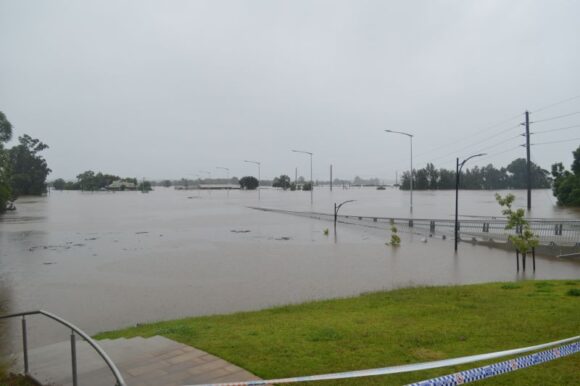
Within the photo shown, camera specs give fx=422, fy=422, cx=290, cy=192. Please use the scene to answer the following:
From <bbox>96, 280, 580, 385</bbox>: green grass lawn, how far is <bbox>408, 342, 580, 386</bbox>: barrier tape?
15 centimetres

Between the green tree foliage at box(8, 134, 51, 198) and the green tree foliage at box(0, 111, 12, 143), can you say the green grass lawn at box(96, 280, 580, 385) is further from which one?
the green tree foliage at box(8, 134, 51, 198)

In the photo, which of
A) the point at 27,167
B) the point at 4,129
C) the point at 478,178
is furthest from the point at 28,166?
the point at 478,178

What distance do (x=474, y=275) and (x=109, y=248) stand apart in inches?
851

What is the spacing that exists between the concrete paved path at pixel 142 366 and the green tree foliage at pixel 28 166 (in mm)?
134851

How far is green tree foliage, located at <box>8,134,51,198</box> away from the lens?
123250 millimetres

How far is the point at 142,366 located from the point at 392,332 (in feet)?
12.6

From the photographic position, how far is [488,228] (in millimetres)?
30219

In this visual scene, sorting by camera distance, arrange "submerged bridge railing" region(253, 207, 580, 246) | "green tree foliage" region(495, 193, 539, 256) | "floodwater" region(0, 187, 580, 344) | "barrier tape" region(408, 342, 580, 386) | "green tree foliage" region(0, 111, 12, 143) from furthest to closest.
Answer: "green tree foliage" region(0, 111, 12, 143), "submerged bridge railing" region(253, 207, 580, 246), "green tree foliage" region(495, 193, 539, 256), "floodwater" region(0, 187, 580, 344), "barrier tape" region(408, 342, 580, 386)

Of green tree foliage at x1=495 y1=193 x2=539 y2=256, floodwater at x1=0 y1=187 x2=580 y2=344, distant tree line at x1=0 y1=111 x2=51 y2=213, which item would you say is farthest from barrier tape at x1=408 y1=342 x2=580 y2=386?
distant tree line at x1=0 y1=111 x2=51 y2=213

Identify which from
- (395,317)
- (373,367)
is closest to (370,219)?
(395,317)

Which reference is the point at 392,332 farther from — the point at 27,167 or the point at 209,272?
the point at 27,167

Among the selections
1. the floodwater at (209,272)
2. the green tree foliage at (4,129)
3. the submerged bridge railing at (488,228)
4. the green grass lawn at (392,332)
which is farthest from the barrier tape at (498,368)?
the green tree foliage at (4,129)

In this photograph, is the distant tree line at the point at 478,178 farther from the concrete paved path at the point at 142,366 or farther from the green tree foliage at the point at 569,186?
the concrete paved path at the point at 142,366

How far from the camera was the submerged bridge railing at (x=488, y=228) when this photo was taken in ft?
79.4
